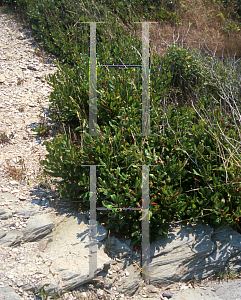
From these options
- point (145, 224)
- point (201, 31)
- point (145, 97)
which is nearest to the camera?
point (145, 224)

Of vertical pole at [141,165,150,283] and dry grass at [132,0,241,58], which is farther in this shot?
dry grass at [132,0,241,58]

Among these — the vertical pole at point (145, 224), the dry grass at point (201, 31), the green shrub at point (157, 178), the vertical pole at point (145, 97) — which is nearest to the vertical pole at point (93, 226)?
the green shrub at point (157, 178)

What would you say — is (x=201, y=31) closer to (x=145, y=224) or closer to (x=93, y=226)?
(x=145, y=224)

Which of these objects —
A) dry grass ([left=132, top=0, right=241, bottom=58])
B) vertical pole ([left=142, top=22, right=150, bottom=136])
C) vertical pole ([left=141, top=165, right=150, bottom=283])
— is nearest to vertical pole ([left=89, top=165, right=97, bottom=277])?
vertical pole ([left=141, top=165, right=150, bottom=283])

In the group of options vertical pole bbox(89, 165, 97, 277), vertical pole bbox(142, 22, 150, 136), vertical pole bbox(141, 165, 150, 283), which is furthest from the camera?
vertical pole bbox(142, 22, 150, 136)

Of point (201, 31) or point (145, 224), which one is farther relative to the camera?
point (201, 31)

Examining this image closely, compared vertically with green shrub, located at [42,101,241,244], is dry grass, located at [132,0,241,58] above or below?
above

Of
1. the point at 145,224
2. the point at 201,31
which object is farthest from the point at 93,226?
the point at 201,31

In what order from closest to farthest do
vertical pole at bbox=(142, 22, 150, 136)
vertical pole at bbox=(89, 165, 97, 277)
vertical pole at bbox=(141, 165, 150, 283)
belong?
vertical pole at bbox=(89, 165, 97, 277) < vertical pole at bbox=(141, 165, 150, 283) < vertical pole at bbox=(142, 22, 150, 136)

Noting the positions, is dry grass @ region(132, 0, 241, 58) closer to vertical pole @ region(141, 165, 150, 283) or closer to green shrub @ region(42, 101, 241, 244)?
green shrub @ region(42, 101, 241, 244)

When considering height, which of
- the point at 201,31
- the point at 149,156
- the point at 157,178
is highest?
the point at 201,31

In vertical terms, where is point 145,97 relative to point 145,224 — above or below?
above

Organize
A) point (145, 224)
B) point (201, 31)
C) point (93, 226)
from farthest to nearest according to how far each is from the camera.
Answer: point (201, 31) → point (93, 226) → point (145, 224)

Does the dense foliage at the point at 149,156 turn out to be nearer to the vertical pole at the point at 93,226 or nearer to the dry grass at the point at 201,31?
the vertical pole at the point at 93,226
